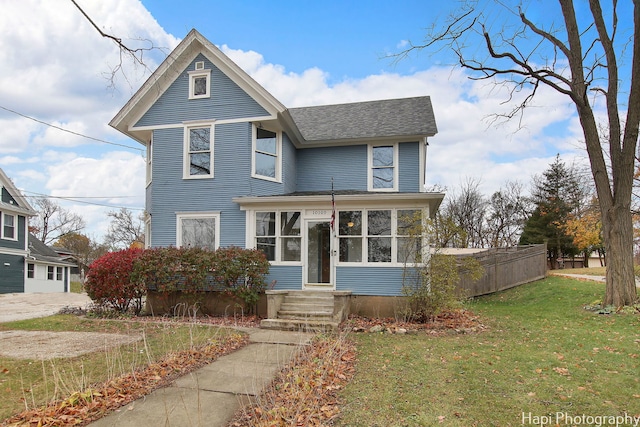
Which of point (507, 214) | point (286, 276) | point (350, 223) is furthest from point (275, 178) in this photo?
point (507, 214)

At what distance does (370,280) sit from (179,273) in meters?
5.35

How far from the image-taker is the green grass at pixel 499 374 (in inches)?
163

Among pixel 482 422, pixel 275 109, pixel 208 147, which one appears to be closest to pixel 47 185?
pixel 208 147

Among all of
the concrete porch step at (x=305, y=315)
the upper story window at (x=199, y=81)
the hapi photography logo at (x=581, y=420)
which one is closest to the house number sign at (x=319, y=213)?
the concrete porch step at (x=305, y=315)

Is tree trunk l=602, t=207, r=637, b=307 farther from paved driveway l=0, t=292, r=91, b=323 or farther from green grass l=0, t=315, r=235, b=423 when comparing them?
paved driveway l=0, t=292, r=91, b=323

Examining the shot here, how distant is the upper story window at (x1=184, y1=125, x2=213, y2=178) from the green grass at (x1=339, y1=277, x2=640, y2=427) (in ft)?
24.1

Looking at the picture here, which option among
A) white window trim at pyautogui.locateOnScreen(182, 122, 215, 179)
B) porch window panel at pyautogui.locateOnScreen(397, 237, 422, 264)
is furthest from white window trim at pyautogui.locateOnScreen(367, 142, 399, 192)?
white window trim at pyautogui.locateOnScreen(182, 122, 215, 179)

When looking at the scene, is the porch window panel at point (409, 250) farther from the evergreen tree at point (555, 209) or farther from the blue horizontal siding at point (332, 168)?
the evergreen tree at point (555, 209)

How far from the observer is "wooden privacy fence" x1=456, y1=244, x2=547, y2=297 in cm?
1489

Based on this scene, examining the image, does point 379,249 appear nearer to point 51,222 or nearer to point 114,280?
point 114,280

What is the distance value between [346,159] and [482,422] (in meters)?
10.6

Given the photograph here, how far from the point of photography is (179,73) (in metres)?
12.7

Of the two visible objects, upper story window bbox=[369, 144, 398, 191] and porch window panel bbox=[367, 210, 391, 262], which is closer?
porch window panel bbox=[367, 210, 391, 262]

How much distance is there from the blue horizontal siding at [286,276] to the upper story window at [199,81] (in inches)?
244
